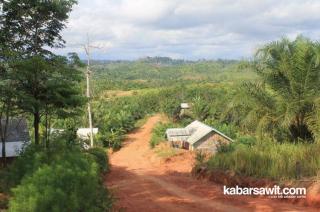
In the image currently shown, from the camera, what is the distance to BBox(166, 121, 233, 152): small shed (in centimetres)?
3753

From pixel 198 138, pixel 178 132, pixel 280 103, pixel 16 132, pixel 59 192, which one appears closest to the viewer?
pixel 59 192

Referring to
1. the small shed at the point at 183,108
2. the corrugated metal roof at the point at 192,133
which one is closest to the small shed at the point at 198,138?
the corrugated metal roof at the point at 192,133

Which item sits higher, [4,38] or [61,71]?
[4,38]

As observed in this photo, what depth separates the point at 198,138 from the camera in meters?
37.5

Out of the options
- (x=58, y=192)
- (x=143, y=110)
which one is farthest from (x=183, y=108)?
(x=58, y=192)

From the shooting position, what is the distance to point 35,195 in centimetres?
776

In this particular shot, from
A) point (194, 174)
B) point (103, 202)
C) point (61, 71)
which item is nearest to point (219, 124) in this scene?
point (194, 174)

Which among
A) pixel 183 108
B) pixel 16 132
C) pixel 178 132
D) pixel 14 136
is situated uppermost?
pixel 183 108

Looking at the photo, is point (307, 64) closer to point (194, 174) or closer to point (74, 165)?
point (194, 174)

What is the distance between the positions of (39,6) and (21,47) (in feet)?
5.66

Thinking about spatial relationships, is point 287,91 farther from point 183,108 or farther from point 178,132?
point 183,108

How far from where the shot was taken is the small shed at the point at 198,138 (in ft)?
123

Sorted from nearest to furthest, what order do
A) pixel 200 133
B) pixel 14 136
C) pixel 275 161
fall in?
pixel 275 161, pixel 14 136, pixel 200 133

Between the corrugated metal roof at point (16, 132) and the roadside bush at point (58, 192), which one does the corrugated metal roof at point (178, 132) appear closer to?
the corrugated metal roof at point (16, 132)
